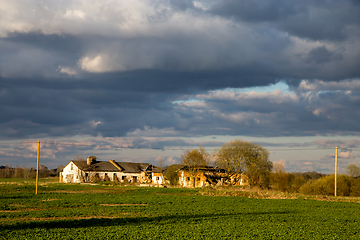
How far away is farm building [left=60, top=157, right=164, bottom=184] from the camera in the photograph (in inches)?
4200

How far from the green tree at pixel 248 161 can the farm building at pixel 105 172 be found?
96.2ft

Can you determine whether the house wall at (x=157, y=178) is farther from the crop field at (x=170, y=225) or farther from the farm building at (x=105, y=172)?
the crop field at (x=170, y=225)

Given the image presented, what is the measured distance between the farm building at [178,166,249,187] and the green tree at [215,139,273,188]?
2642mm

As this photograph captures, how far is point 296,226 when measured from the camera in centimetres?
2403

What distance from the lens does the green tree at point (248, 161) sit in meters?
78.9

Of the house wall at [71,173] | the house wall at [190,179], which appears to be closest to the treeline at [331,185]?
the house wall at [190,179]

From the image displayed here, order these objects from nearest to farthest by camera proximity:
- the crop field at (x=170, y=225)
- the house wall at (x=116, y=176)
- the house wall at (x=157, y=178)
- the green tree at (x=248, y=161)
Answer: the crop field at (x=170, y=225) → the green tree at (x=248, y=161) → the house wall at (x=157, y=178) → the house wall at (x=116, y=176)

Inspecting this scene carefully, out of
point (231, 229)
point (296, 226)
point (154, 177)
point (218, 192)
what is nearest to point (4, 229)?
point (231, 229)

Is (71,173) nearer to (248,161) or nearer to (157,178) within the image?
(157,178)

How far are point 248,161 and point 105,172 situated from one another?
51.6m

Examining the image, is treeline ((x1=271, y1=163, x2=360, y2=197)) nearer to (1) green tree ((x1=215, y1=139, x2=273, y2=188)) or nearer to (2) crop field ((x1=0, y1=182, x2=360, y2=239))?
(1) green tree ((x1=215, y1=139, x2=273, y2=188))

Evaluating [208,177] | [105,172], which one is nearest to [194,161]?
[208,177]

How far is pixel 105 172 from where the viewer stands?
109688 millimetres

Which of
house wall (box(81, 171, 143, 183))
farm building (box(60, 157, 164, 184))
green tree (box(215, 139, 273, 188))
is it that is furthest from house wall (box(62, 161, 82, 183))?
green tree (box(215, 139, 273, 188))
